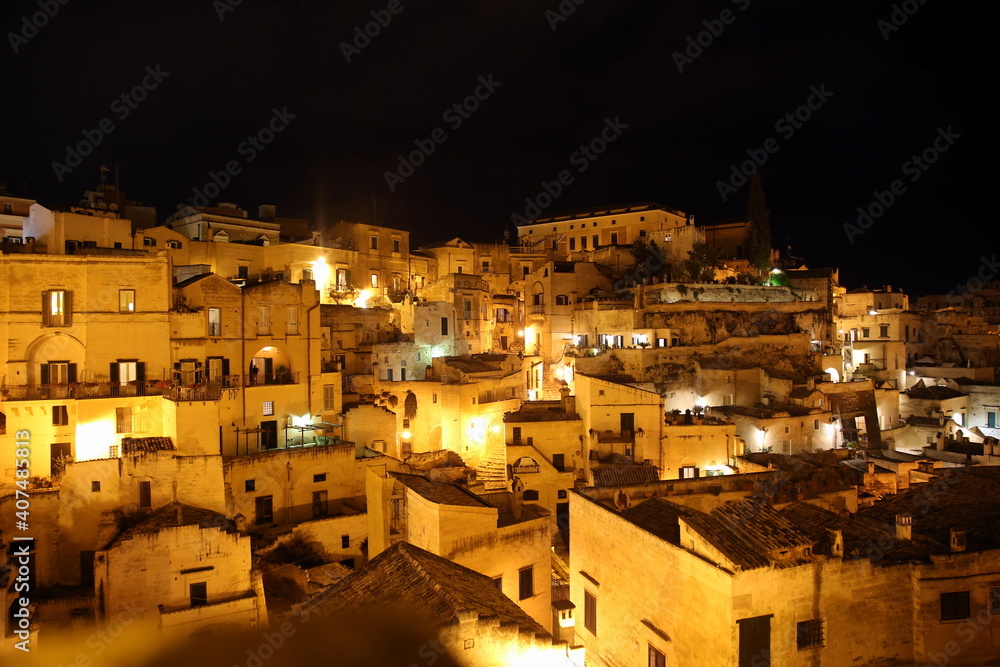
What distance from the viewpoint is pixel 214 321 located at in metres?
26.7

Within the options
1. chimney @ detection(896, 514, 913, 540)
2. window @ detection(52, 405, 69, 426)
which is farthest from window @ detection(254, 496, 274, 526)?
chimney @ detection(896, 514, 913, 540)

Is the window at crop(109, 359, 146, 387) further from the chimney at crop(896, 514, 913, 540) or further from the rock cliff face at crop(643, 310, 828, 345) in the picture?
the rock cliff face at crop(643, 310, 828, 345)

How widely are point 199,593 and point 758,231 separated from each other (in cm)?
4605

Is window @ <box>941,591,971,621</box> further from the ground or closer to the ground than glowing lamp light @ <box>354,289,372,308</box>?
closer to the ground

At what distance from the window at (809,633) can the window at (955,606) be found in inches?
114

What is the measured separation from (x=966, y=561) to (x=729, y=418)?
65.9ft

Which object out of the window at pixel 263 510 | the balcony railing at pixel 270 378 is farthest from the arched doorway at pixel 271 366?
the window at pixel 263 510

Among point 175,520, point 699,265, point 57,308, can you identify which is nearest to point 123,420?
point 57,308

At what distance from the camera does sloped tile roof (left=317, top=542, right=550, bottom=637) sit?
9.81 meters

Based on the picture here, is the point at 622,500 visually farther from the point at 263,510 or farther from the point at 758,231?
the point at 758,231

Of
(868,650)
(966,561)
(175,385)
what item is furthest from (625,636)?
(175,385)

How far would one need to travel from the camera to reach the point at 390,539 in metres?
20.5

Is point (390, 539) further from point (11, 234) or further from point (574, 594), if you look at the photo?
point (11, 234)

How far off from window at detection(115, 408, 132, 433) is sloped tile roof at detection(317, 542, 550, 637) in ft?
52.1
